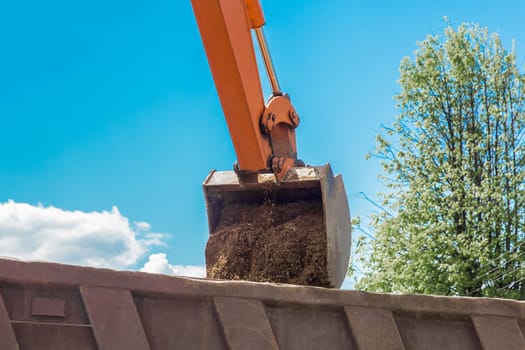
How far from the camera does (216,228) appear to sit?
22.7ft

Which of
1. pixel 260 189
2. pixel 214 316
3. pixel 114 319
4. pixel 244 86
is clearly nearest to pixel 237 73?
pixel 244 86

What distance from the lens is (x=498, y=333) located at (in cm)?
371

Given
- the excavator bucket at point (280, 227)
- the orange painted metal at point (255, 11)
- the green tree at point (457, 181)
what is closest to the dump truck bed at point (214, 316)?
the excavator bucket at point (280, 227)

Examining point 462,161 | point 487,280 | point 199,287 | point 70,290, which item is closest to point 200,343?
point 199,287

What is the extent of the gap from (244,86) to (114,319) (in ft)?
11.2

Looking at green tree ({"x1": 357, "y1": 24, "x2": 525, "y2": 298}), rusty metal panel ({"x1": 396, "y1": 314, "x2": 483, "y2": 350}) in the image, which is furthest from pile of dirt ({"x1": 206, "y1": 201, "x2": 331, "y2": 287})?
green tree ({"x1": 357, "y1": 24, "x2": 525, "y2": 298})

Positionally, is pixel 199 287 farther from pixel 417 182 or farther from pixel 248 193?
pixel 417 182

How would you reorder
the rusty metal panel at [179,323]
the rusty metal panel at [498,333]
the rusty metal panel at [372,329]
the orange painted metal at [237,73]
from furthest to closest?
the orange painted metal at [237,73] → the rusty metal panel at [498,333] → the rusty metal panel at [372,329] → the rusty metal panel at [179,323]

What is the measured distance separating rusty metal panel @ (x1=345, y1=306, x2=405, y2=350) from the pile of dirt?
8.04 ft

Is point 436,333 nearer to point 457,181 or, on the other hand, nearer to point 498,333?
point 498,333

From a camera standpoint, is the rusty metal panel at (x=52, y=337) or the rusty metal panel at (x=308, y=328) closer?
the rusty metal panel at (x=52, y=337)

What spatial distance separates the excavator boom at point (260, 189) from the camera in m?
6.15

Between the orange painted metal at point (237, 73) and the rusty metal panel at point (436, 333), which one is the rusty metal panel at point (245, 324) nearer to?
the rusty metal panel at point (436, 333)

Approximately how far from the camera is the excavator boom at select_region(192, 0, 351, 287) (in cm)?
615
